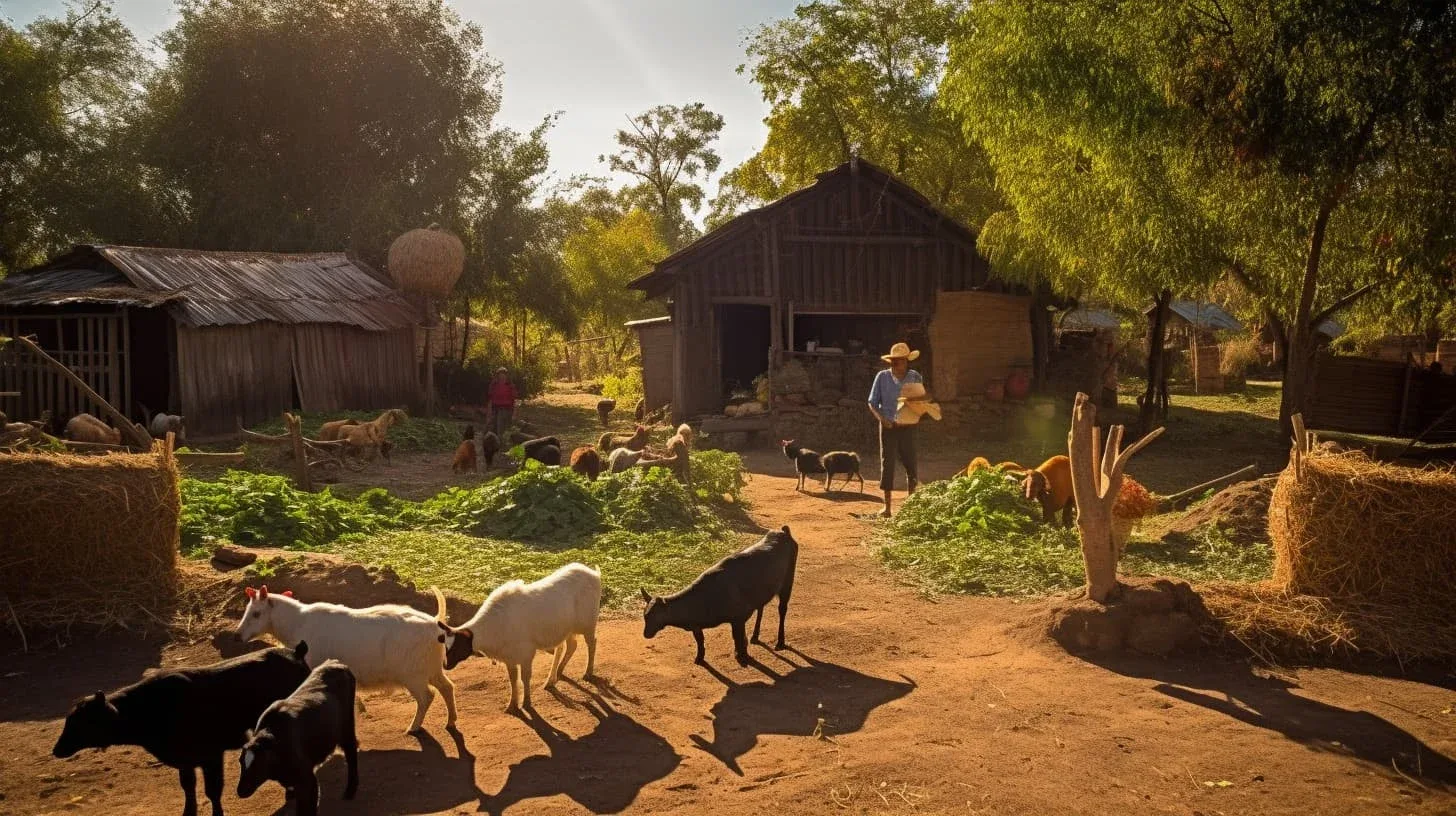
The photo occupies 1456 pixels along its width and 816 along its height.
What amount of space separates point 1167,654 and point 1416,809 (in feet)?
7.80

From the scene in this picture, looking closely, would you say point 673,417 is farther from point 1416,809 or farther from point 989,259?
point 1416,809

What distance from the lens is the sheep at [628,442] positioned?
663 inches

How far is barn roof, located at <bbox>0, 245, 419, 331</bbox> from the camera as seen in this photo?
19.8 meters

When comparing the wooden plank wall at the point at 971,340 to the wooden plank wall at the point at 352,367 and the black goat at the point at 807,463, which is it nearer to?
the black goat at the point at 807,463

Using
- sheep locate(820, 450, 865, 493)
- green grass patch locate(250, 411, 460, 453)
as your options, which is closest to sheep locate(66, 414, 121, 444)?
green grass patch locate(250, 411, 460, 453)

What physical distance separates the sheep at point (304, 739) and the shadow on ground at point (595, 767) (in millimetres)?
803

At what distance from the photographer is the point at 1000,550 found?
10.2m

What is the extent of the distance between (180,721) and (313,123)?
3232 cm

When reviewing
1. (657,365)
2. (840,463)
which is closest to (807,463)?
(840,463)

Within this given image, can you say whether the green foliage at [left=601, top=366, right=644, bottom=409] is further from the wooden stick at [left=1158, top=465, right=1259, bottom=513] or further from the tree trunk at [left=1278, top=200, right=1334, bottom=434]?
the wooden stick at [left=1158, top=465, right=1259, bottom=513]

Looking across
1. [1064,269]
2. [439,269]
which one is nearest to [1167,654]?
[1064,269]

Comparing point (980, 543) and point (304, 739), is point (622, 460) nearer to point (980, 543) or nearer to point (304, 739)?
point (980, 543)

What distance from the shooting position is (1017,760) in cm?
543

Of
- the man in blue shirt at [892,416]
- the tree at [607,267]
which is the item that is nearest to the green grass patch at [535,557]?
the man in blue shirt at [892,416]
